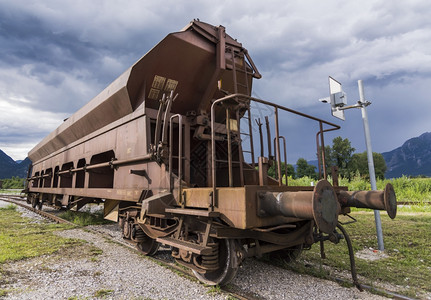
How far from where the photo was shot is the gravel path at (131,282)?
10.9ft

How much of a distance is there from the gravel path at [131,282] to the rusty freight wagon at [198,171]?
0.37 meters

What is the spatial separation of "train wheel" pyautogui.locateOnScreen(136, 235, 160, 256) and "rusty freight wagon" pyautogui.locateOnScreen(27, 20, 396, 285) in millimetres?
20

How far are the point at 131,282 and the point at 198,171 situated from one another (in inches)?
108

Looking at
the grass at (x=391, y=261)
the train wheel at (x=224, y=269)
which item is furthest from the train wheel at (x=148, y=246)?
the grass at (x=391, y=261)

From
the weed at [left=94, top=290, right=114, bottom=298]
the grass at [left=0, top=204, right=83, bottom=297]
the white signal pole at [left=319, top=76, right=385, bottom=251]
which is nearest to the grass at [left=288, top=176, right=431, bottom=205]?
the white signal pole at [left=319, top=76, right=385, bottom=251]

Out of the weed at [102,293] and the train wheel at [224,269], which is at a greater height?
the train wheel at [224,269]

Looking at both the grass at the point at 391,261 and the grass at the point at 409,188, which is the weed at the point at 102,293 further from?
the grass at the point at 409,188

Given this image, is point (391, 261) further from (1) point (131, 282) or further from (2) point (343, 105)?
(1) point (131, 282)

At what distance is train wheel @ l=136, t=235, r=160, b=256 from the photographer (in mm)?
4949

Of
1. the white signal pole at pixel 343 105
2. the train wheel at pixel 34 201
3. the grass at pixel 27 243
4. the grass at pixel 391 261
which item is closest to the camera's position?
the grass at pixel 391 261

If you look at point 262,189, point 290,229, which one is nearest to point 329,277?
point 290,229

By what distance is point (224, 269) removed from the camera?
3.49 metres

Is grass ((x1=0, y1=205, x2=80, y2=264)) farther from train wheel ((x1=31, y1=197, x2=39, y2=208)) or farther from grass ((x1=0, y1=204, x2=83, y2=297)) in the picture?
train wheel ((x1=31, y1=197, x2=39, y2=208))

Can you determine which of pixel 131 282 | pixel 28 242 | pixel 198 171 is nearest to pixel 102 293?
pixel 131 282
